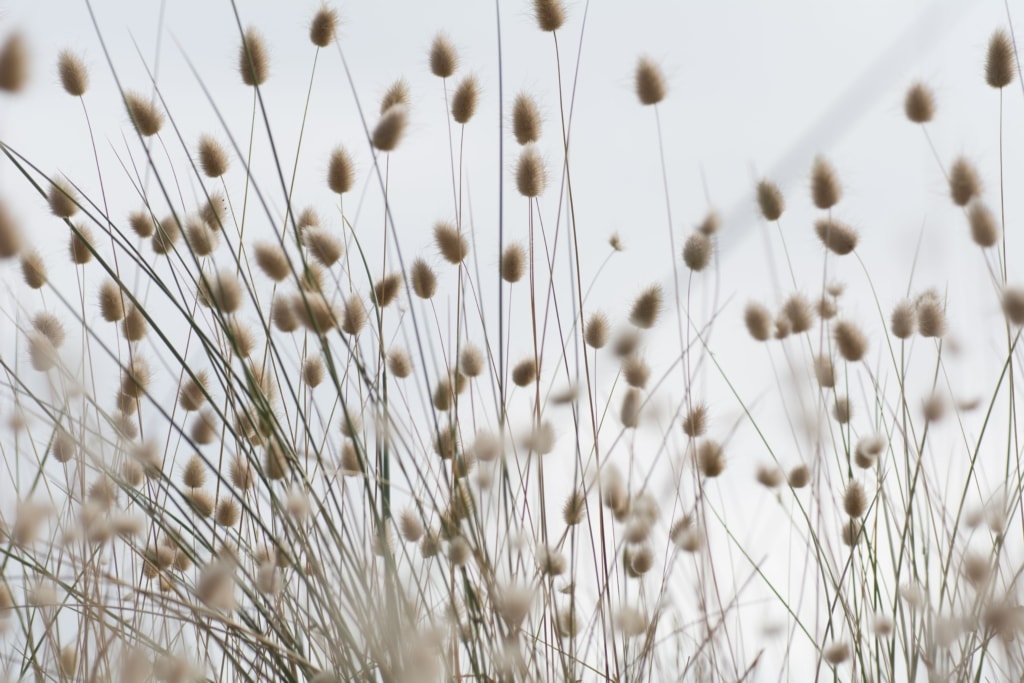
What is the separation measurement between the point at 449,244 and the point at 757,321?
528mm

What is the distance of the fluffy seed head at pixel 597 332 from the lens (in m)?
1.88

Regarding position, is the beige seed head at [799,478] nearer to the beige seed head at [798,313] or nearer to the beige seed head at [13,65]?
the beige seed head at [798,313]

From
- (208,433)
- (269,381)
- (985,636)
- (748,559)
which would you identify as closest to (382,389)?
(269,381)

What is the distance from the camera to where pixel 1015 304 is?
1472mm

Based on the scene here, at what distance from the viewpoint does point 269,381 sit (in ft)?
5.49

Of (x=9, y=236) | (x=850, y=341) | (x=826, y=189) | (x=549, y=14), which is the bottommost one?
(x=9, y=236)

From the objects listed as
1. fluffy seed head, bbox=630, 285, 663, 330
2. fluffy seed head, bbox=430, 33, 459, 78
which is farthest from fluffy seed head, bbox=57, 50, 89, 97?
fluffy seed head, bbox=630, 285, 663, 330

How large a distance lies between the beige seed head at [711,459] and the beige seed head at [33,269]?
43.9 inches

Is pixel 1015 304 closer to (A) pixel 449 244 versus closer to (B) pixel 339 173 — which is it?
(A) pixel 449 244

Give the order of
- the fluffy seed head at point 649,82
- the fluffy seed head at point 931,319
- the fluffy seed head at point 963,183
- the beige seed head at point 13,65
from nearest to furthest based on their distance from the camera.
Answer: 1. the beige seed head at point 13,65
2. the fluffy seed head at point 963,183
3. the fluffy seed head at point 931,319
4. the fluffy seed head at point 649,82

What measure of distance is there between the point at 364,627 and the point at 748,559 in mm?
857

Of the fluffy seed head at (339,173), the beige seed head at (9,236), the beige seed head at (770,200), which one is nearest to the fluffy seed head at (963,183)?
the beige seed head at (770,200)

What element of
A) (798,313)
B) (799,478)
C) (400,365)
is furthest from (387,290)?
(799,478)

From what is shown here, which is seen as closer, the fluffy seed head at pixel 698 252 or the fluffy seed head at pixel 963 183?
the fluffy seed head at pixel 963 183
